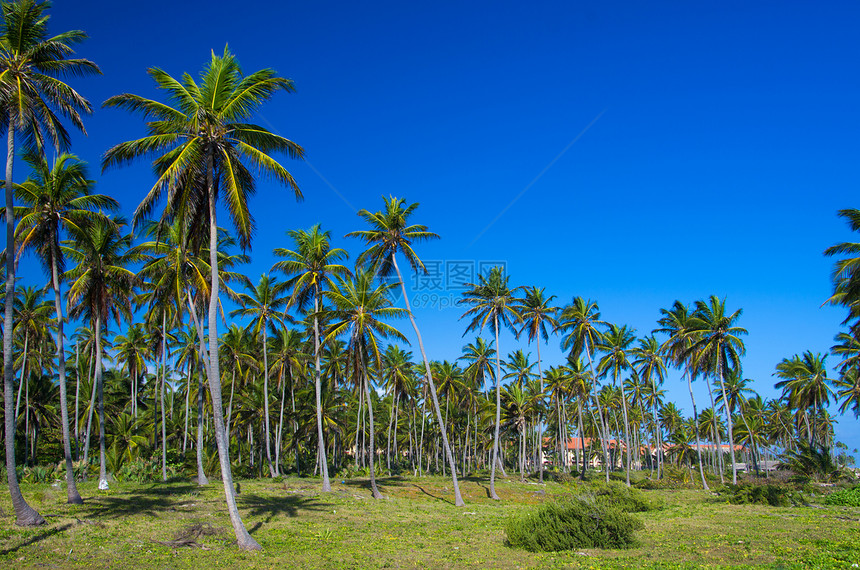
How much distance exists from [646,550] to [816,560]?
4.27 m

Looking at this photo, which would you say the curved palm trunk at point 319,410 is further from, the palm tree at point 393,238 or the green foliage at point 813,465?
the green foliage at point 813,465

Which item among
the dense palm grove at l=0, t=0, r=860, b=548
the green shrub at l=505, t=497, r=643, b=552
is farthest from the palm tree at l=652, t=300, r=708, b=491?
the green shrub at l=505, t=497, r=643, b=552

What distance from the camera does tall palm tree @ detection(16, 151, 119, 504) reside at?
18531mm

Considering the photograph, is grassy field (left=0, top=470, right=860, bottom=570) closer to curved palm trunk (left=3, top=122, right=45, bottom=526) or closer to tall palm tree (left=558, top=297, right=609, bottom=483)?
curved palm trunk (left=3, top=122, right=45, bottom=526)

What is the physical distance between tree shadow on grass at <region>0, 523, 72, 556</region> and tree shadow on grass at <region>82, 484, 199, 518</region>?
2.42m

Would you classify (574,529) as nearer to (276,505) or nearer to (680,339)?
(276,505)

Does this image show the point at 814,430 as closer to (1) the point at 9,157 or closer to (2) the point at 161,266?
(2) the point at 161,266

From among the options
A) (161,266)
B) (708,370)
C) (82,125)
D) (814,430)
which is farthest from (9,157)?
(814,430)

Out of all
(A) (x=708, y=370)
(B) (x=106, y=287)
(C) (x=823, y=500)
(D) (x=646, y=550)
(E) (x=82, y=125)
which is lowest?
(C) (x=823, y=500)

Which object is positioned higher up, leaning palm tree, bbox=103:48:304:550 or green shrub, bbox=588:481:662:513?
leaning palm tree, bbox=103:48:304:550

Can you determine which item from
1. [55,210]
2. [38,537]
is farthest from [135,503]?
[55,210]

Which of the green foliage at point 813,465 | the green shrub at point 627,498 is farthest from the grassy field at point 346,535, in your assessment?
the green foliage at point 813,465

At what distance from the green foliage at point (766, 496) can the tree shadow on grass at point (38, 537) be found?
3247cm

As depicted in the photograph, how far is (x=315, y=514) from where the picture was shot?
2148cm
